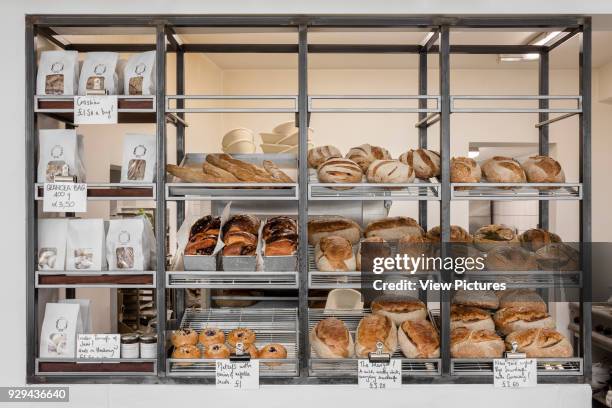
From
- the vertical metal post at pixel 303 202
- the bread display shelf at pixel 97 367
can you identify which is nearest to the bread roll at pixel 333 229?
the vertical metal post at pixel 303 202

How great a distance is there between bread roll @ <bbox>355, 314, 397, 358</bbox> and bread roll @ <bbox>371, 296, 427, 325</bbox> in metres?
0.05

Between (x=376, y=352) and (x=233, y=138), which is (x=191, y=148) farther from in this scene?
(x=376, y=352)

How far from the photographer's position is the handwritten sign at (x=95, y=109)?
2092mm

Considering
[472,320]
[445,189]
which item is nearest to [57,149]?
[445,189]

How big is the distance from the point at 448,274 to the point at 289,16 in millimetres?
1213

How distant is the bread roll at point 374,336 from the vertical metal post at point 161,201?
775 millimetres

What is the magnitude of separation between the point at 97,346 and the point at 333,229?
3.63ft

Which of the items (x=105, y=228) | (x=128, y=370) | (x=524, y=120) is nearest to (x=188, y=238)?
(x=105, y=228)

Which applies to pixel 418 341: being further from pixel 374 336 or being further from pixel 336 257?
pixel 336 257

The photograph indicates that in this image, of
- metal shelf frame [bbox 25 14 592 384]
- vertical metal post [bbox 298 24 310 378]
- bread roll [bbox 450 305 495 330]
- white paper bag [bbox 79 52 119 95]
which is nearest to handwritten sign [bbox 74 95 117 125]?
white paper bag [bbox 79 52 119 95]

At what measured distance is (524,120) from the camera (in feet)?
18.7

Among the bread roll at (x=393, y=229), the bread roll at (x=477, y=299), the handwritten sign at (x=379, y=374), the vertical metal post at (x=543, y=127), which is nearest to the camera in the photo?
the handwritten sign at (x=379, y=374)

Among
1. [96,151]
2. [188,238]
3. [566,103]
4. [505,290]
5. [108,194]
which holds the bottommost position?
[505,290]

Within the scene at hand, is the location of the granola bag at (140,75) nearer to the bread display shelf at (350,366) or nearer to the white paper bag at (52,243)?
the white paper bag at (52,243)
